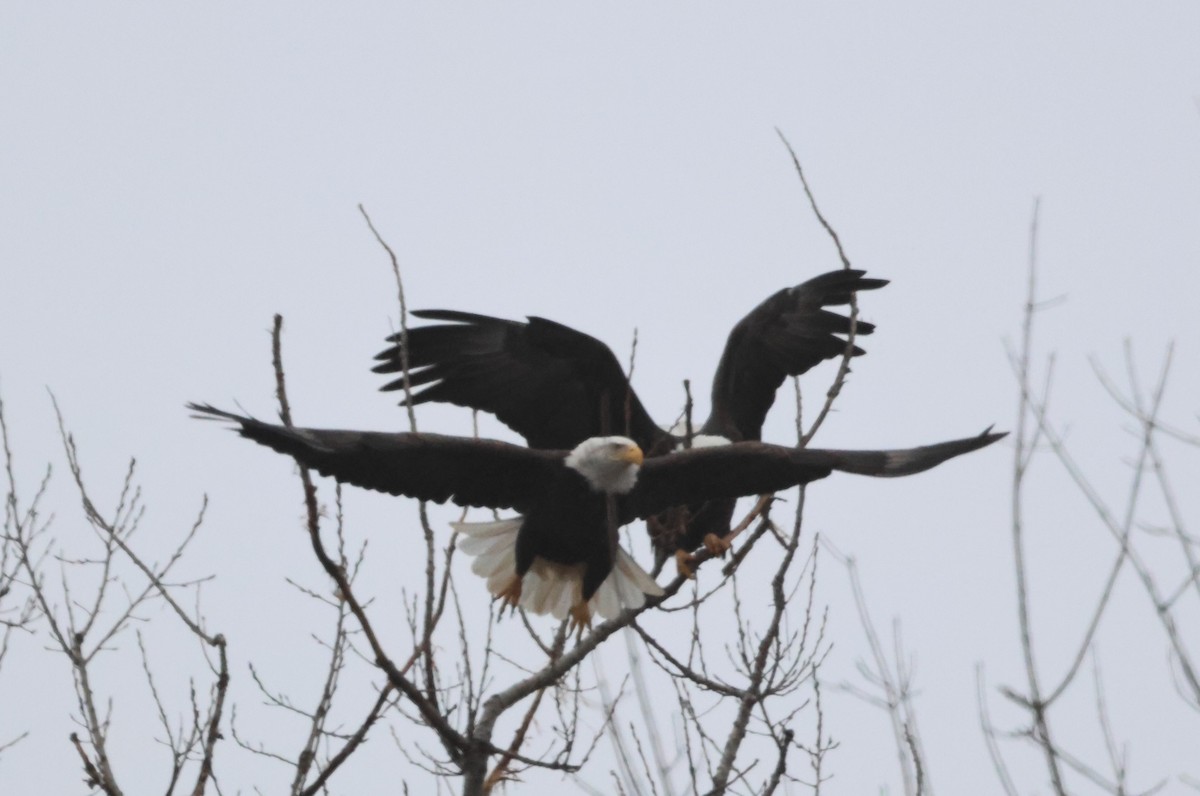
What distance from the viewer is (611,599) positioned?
5.75 m

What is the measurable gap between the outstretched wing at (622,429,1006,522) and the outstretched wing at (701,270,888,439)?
1.52 m

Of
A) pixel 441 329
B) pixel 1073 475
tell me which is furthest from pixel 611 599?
pixel 1073 475

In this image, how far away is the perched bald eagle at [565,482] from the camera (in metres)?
4.71

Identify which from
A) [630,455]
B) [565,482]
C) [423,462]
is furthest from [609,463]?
[423,462]

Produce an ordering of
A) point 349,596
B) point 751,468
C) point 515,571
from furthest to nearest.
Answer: point 515,571, point 751,468, point 349,596

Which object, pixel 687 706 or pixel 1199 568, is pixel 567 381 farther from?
pixel 1199 568

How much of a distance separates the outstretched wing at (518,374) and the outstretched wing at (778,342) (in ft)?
2.31

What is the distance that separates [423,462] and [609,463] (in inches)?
26.9

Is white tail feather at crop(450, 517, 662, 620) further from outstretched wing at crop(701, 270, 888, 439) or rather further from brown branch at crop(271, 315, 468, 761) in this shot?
brown branch at crop(271, 315, 468, 761)

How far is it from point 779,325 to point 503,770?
12.2 ft

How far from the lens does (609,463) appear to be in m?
5.07

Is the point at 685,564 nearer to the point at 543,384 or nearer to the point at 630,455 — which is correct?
the point at 630,455

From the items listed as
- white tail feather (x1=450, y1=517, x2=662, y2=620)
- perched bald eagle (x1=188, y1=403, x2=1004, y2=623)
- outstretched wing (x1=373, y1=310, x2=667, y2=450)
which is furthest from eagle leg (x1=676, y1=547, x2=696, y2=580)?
outstretched wing (x1=373, y1=310, x2=667, y2=450)

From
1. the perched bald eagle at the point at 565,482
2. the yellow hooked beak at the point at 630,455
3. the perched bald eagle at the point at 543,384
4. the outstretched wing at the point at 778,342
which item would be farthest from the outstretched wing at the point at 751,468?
the outstretched wing at the point at 778,342
